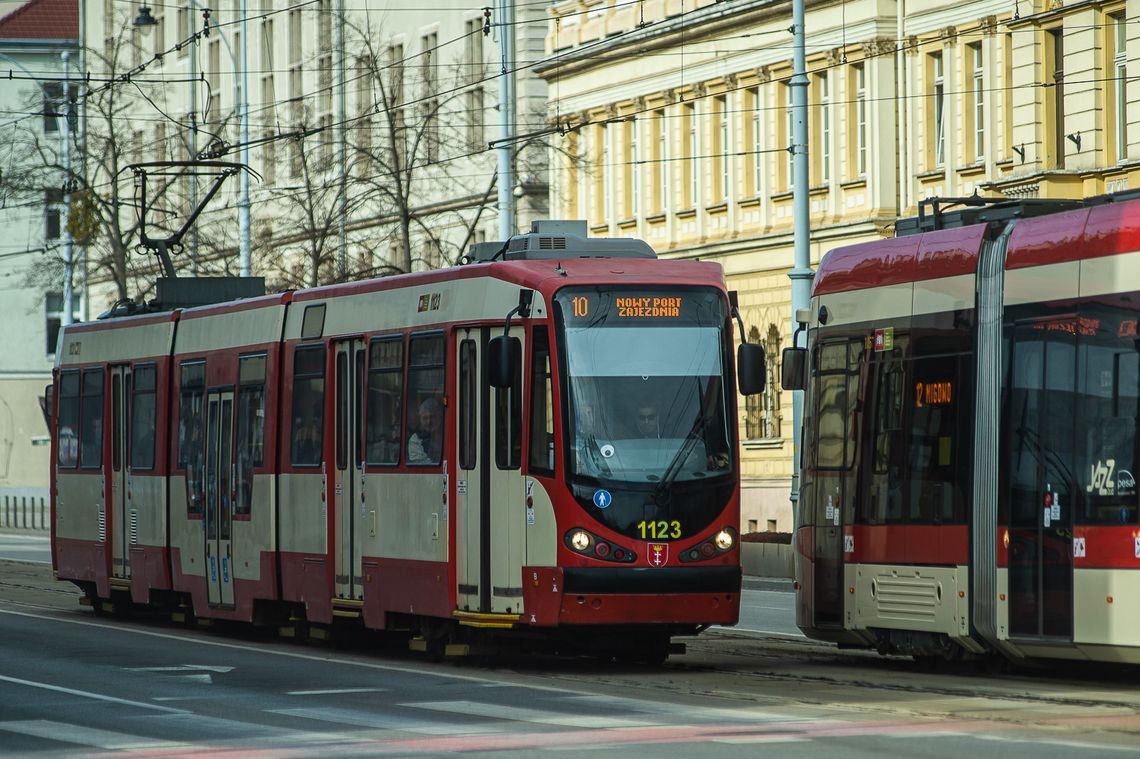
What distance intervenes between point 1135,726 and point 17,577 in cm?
2703

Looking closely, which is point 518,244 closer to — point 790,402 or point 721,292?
point 721,292

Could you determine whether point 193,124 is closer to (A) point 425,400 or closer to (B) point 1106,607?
(A) point 425,400

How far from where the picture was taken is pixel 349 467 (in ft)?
69.7

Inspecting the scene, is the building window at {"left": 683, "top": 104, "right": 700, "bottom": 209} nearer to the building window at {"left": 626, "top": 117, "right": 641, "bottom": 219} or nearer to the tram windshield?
the building window at {"left": 626, "top": 117, "right": 641, "bottom": 219}

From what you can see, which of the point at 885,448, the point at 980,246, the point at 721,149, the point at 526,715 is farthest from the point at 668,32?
the point at 526,715

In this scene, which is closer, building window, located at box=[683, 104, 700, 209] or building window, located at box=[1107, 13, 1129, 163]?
building window, located at box=[1107, 13, 1129, 163]

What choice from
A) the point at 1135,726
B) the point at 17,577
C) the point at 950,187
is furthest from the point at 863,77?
the point at 1135,726

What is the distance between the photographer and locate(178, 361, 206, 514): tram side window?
2483 centimetres

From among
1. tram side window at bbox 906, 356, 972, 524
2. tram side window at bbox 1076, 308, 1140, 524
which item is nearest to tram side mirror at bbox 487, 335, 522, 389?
tram side window at bbox 906, 356, 972, 524

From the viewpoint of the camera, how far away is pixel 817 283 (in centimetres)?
2000

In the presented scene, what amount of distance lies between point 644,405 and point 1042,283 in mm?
3163

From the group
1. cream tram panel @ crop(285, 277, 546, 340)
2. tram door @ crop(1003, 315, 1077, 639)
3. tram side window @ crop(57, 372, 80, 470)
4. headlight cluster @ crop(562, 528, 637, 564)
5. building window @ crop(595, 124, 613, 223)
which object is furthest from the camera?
building window @ crop(595, 124, 613, 223)

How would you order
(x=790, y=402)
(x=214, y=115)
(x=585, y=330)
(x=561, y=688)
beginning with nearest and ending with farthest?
(x=561, y=688)
(x=585, y=330)
(x=790, y=402)
(x=214, y=115)

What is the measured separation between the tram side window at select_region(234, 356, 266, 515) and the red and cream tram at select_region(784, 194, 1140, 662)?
5.73 meters
